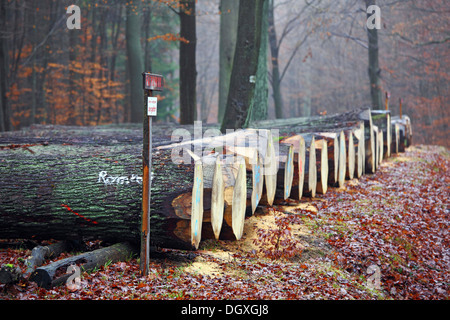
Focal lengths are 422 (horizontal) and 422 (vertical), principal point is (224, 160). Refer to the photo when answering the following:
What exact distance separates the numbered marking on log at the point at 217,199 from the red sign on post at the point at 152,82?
1334mm

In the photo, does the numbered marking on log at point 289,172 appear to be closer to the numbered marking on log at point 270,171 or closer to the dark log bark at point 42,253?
the numbered marking on log at point 270,171

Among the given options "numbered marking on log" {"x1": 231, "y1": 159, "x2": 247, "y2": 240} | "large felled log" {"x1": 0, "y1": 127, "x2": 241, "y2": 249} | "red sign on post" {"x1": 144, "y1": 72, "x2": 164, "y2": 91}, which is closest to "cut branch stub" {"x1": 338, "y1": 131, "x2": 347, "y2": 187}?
"numbered marking on log" {"x1": 231, "y1": 159, "x2": 247, "y2": 240}

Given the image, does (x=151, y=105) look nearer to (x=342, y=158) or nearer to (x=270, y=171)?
(x=270, y=171)

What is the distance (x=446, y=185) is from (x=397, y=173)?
126cm

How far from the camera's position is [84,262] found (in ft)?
14.8

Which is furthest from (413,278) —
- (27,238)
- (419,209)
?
(27,238)

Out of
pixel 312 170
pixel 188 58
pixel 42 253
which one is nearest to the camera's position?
pixel 42 253

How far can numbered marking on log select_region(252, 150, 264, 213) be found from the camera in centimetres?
638

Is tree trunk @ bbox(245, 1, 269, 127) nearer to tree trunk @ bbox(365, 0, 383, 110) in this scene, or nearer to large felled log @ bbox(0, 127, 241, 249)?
tree trunk @ bbox(365, 0, 383, 110)

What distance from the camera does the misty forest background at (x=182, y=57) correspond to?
14.9 metres

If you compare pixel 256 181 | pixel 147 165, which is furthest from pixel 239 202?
pixel 147 165

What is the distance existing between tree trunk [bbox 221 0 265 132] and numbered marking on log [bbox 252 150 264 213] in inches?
111

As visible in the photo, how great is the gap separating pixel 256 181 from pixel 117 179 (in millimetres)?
2232

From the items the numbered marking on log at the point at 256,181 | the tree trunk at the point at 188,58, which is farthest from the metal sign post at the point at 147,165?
the tree trunk at the point at 188,58
